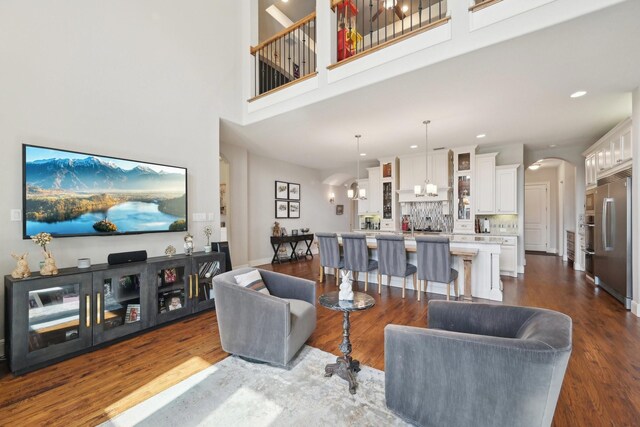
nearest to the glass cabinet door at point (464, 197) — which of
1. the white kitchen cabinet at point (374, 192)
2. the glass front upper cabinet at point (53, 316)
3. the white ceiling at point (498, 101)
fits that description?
the white ceiling at point (498, 101)

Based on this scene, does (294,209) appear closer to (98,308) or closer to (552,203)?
(98,308)

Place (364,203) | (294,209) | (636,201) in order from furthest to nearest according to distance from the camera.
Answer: (294,209), (364,203), (636,201)

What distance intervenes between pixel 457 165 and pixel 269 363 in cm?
575

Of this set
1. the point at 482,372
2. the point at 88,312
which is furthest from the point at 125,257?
the point at 482,372

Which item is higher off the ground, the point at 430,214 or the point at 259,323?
the point at 430,214

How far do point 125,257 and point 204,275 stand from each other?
965mm

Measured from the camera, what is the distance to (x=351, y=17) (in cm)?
429

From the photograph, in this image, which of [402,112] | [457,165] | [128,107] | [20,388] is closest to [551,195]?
[457,165]

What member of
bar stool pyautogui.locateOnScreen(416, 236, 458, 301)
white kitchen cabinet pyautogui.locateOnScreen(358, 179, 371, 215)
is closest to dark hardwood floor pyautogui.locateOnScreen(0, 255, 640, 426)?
bar stool pyautogui.locateOnScreen(416, 236, 458, 301)

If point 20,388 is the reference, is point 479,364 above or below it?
above

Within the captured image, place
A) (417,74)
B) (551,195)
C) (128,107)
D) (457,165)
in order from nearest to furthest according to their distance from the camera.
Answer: (417,74) < (128,107) < (457,165) < (551,195)

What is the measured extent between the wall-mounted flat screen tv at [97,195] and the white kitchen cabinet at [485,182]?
5.84 meters

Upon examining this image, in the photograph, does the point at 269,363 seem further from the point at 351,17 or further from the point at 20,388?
the point at 351,17

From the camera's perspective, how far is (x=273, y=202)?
23.0ft
